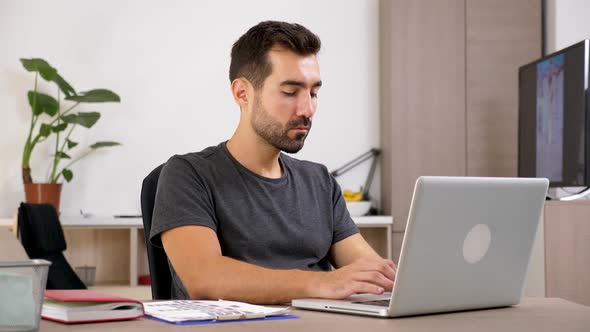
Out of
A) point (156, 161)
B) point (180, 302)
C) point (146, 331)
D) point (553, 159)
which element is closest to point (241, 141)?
point (180, 302)

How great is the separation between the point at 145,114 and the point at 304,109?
2.76 m

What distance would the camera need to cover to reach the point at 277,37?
2.04 metres

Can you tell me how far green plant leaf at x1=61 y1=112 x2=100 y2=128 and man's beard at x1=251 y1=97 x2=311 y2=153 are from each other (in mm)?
2409

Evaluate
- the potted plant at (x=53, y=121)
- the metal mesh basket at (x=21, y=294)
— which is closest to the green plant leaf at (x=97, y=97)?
the potted plant at (x=53, y=121)

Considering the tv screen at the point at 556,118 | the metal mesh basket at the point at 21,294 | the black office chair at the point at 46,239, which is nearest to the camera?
the metal mesh basket at the point at 21,294

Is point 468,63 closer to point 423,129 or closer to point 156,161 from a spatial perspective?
point 423,129

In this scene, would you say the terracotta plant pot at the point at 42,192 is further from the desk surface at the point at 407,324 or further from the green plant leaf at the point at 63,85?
the desk surface at the point at 407,324

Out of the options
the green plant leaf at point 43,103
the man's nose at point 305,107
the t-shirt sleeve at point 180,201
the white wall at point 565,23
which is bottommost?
the t-shirt sleeve at point 180,201

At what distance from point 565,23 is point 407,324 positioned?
358cm

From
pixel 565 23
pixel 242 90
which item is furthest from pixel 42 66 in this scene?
pixel 565 23

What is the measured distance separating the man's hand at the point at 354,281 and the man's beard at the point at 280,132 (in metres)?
0.50

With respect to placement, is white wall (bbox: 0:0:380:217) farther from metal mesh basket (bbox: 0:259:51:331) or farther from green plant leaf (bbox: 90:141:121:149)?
metal mesh basket (bbox: 0:259:51:331)

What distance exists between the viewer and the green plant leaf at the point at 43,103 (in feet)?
14.1

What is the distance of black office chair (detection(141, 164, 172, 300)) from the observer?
1934 millimetres
